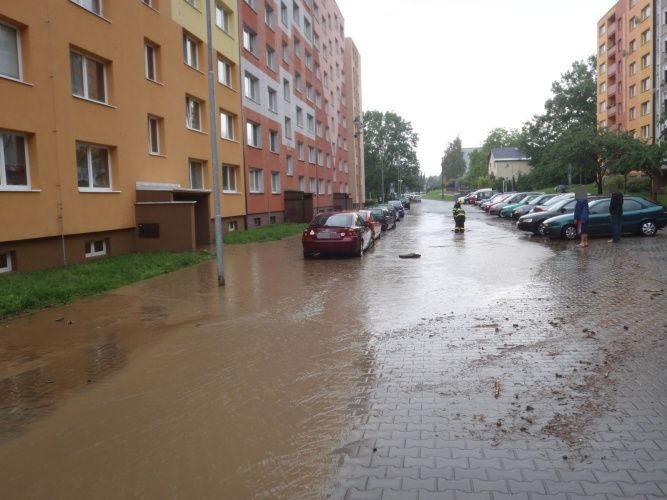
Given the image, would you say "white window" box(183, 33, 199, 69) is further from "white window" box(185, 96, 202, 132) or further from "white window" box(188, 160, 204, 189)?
"white window" box(188, 160, 204, 189)

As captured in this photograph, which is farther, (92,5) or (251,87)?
(251,87)

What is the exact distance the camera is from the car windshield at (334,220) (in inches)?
660

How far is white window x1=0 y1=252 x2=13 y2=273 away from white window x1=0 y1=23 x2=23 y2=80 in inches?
160

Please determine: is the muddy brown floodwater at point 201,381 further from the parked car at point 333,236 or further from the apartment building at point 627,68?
the apartment building at point 627,68

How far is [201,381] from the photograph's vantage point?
5516 mm

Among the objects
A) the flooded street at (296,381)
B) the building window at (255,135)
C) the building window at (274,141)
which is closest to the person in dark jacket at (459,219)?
the building window at (255,135)

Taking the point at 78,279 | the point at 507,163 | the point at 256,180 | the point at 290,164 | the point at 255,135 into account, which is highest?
the point at 507,163

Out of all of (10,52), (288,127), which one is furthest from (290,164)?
(10,52)

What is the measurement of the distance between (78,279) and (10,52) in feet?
19.2

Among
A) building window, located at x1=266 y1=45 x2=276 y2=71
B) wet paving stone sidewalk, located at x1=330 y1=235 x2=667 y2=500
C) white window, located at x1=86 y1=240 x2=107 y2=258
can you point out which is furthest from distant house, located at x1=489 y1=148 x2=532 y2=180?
wet paving stone sidewalk, located at x1=330 y1=235 x2=667 y2=500

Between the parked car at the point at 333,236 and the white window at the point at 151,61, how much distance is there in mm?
8470

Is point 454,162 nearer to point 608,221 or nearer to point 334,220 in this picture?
point 608,221

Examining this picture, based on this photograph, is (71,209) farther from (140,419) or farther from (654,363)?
(654,363)

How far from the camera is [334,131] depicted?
5628cm
